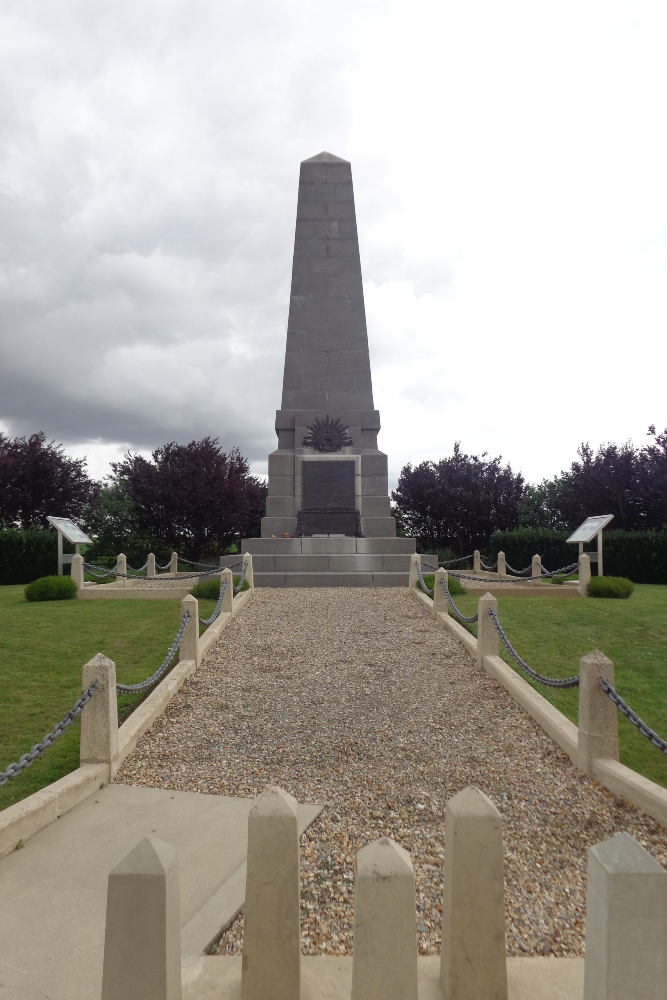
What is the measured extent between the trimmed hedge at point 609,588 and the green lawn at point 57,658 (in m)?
8.81

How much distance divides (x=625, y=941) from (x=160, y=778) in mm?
4099

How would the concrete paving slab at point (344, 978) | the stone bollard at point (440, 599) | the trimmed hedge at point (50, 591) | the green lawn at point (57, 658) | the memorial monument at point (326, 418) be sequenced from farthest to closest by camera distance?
the memorial monument at point (326, 418) → the trimmed hedge at point (50, 591) → the stone bollard at point (440, 599) → the green lawn at point (57, 658) → the concrete paving slab at point (344, 978)

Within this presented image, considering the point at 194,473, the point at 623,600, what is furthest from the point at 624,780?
Result: the point at 194,473

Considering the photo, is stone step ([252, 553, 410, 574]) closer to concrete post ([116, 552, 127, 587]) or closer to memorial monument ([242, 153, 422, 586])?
memorial monument ([242, 153, 422, 586])

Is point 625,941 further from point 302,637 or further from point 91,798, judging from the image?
point 302,637

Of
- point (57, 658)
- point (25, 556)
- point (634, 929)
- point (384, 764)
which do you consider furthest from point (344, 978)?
point (25, 556)

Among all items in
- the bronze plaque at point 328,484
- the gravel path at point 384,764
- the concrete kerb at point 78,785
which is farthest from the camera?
the bronze plaque at point 328,484

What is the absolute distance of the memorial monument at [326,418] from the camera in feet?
51.7

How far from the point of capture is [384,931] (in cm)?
164

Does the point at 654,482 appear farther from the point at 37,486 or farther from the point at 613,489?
the point at 37,486

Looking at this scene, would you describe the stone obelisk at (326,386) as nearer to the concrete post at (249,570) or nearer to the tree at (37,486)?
the concrete post at (249,570)

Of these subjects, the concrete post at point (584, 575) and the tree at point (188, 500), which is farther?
the tree at point (188, 500)

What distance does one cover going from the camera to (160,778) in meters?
4.75

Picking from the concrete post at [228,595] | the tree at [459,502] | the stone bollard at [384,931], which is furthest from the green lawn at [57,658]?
the tree at [459,502]
